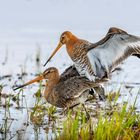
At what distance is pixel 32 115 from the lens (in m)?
8.55

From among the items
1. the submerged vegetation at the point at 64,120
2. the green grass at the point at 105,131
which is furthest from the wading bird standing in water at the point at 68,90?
the green grass at the point at 105,131

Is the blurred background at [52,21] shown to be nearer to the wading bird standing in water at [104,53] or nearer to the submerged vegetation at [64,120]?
the submerged vegetation at [64,120]

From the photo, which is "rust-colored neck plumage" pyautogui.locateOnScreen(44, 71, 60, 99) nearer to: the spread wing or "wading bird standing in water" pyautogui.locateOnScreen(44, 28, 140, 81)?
"wading bird standing in water" pyautogui.locateOnScreen(44, 28, 140, 81)

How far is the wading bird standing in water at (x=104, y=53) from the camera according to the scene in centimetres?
827

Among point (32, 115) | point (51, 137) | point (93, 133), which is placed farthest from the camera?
point (32, 115)

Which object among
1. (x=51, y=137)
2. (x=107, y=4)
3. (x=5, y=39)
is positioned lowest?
(x=51, y=137)

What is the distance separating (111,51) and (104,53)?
3.6 inches

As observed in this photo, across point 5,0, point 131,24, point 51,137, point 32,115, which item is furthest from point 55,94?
point 5,0

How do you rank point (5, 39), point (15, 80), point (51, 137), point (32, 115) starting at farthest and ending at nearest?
point (5, 39), point (15, 80), point (32, 115), point (51, 137)

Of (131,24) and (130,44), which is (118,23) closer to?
(131,24)

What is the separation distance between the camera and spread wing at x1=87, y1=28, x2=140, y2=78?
27.1 ft

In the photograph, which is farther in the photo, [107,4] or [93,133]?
[107,4]

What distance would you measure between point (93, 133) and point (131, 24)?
29.5ft

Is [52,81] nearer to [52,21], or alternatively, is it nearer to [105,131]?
[105,131]
